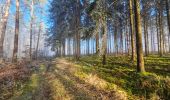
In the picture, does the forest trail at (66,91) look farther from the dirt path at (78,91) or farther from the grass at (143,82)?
the grass at (143,82)

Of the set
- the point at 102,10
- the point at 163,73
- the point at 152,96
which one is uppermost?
the point at 102,10

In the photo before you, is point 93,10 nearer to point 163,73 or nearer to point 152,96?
point 163,73

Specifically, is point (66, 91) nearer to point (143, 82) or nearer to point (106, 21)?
point (143, 82)

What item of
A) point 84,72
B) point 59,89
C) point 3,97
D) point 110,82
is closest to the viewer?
point 3,97

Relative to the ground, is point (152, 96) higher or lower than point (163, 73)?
lower

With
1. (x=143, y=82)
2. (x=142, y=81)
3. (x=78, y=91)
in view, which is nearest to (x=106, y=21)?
(x=142, y=81)

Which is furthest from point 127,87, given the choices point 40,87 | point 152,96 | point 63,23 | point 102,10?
point 63,23

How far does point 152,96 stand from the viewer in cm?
1237

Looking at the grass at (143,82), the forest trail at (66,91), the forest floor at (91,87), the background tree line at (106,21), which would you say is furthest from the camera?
the background tree line at (106,21)

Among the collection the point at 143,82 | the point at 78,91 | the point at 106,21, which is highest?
the point at 106,21

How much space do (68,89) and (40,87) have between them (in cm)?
163

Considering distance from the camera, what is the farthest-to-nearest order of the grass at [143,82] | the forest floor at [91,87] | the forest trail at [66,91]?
the grass at [143,82], the forest floor at [91,87], the forest trail at [66,91]

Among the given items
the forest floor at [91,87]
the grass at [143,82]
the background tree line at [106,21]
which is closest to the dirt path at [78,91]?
the forest floor at [91,87]

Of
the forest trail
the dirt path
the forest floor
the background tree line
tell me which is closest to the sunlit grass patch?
the forest floor
